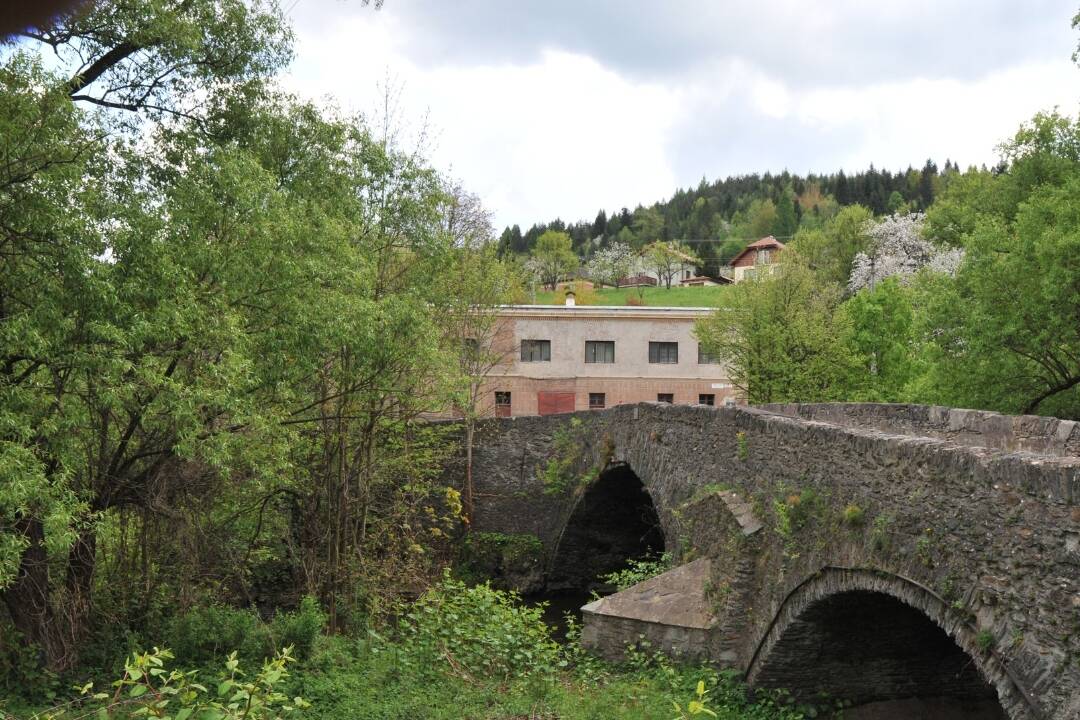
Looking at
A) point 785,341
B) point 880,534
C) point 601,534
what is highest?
point 785,341

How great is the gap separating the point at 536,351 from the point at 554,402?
218 centimetres

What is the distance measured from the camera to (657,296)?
7231cm

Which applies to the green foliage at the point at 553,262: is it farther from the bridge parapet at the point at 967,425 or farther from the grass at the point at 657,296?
the bridge parapet at the point at 967,425

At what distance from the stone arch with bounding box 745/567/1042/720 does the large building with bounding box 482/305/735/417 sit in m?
26.4

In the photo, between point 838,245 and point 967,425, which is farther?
point 838,245

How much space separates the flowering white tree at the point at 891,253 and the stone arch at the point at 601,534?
31.3 metres

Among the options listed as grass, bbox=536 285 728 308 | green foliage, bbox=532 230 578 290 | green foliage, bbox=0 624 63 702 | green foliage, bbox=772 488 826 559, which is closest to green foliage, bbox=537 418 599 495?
green foliage, bbox=772 488 826 559

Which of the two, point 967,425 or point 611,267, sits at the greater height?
point 611,267

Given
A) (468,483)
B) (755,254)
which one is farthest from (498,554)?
(755,254)

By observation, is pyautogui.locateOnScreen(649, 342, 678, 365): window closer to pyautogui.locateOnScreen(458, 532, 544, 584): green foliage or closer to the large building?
the large building

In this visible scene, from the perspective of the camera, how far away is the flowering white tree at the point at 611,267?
273ft

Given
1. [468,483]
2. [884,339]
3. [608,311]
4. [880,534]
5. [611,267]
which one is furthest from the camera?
[611,267]

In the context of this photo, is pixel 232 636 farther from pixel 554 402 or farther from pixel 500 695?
pixel 554 402

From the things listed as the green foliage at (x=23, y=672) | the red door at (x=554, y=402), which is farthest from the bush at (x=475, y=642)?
the red door at (x=554, y=402)
